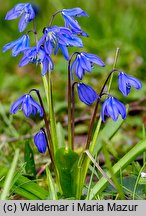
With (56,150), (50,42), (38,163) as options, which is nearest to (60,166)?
(56,150)

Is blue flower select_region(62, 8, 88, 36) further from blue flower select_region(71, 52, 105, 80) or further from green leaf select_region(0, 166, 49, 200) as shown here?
green leaf select_region(0, 166, 49, 200)

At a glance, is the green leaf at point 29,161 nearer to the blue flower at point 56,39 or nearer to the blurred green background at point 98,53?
the blue flower at point 56,39

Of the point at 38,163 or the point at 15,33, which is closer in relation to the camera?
the point at 38,163

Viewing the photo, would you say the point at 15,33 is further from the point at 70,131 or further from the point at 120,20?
the point at 70,131


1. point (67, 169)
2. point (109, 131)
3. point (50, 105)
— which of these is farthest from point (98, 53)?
point (67, 169)

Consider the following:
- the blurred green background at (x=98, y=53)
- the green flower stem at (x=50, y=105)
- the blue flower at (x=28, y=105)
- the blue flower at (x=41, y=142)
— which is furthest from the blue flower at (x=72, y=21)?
the blurred green background at (x=98, y=53)
